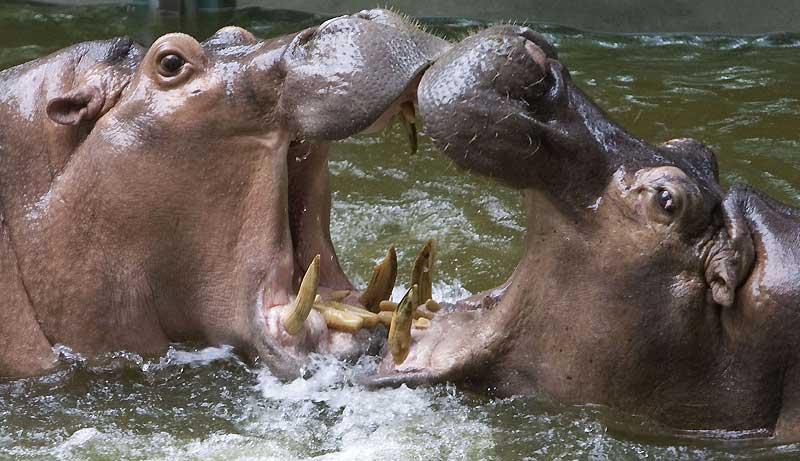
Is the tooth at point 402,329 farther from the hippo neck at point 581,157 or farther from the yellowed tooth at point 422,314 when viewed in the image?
the hippo neck at point 581,157

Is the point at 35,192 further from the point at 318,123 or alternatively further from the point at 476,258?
the point at 476,258

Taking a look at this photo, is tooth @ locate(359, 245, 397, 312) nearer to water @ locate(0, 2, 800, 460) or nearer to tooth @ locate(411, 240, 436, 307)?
tooth @ locate(411, 240, 436, 307)

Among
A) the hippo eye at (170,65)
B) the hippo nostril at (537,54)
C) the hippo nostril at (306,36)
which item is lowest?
the hippo eye at (170,65)

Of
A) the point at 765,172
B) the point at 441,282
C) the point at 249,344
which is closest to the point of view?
the point at 249,344

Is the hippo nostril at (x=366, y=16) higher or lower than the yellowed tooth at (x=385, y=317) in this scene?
higher

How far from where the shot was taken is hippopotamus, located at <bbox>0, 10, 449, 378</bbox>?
3.90m

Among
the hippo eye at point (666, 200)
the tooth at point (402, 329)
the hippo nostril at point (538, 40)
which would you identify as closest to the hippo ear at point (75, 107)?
the tooth at point (402, 329)

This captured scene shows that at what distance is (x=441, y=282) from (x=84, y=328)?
71.3 inches

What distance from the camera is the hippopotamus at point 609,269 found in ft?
11.8

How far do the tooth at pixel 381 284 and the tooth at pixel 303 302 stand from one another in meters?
0.36

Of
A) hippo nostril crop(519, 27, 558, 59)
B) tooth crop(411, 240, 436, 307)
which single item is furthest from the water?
hippo nostril crop(519, 27, 558, 59)

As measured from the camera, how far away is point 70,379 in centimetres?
414

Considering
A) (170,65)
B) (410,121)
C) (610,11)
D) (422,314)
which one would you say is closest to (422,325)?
(422,314)

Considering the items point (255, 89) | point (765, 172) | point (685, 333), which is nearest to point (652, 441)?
point (685, 333)
